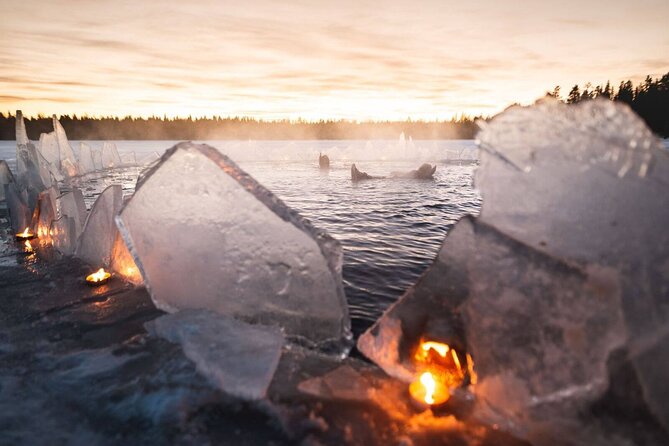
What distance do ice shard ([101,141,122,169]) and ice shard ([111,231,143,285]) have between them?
98.4 feet

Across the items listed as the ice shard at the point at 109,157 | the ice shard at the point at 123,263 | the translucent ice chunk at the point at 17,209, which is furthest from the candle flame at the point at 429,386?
the ice shard at the point at 109,157

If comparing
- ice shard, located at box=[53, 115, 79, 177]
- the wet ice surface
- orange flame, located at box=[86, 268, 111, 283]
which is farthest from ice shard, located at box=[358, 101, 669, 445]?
ice shard, located at box=[53, 115, 79, 177]

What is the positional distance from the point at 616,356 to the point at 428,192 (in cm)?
1468

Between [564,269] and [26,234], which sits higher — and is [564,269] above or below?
above

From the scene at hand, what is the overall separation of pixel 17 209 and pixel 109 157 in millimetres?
26932

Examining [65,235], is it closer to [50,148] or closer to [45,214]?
[45,214]

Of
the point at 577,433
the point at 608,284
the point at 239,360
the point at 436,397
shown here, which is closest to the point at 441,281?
the point at 436,397

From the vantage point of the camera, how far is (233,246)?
10.8 feet

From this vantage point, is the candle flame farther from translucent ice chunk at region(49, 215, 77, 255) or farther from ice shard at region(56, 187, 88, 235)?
ice shard at region(56, 187, 88, 235)

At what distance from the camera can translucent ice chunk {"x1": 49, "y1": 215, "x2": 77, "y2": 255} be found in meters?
5.76

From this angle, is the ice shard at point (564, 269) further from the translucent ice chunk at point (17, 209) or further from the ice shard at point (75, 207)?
the translucent ice chunk at point (17, 209)

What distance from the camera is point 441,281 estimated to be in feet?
8.74

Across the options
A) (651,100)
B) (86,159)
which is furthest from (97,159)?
(651,100)

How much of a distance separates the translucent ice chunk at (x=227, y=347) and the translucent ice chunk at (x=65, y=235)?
3.50 meters
